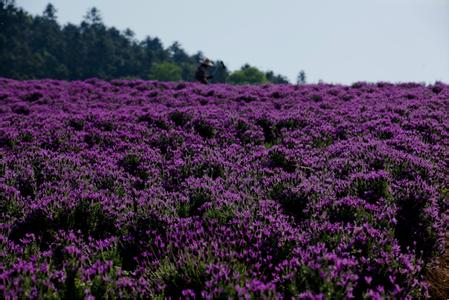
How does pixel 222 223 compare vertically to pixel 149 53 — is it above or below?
below

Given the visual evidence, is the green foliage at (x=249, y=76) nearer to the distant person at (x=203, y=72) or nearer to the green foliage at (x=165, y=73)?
the green foliage at (x=165, y=73)

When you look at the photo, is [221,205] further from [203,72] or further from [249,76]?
[249,76]

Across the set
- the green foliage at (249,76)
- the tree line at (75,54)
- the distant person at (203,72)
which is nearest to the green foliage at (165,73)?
the tree line at (75,54)

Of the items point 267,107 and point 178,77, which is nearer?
point 267,107

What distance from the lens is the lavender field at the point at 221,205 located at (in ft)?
10.6

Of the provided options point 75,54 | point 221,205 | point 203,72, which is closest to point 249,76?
point 75,54

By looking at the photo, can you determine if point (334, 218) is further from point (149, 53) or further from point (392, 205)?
point (149, 53)

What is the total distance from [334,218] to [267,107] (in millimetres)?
8613

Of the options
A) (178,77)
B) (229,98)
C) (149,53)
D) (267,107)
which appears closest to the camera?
(267,107)

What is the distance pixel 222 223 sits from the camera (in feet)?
14.6

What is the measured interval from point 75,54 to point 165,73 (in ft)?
79.0

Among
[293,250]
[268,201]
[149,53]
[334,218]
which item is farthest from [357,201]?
[149,53]

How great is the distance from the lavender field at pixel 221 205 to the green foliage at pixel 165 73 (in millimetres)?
100343

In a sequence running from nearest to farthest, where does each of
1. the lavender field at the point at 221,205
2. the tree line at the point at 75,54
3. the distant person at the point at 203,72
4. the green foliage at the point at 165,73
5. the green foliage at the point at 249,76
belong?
the lavender field at the point at 221,205 → the distant person at the point at 203,72 → the tree line at the point at 75,54 → the green foliage at the point at 165,73 → the green foliage at the point at 249,76
